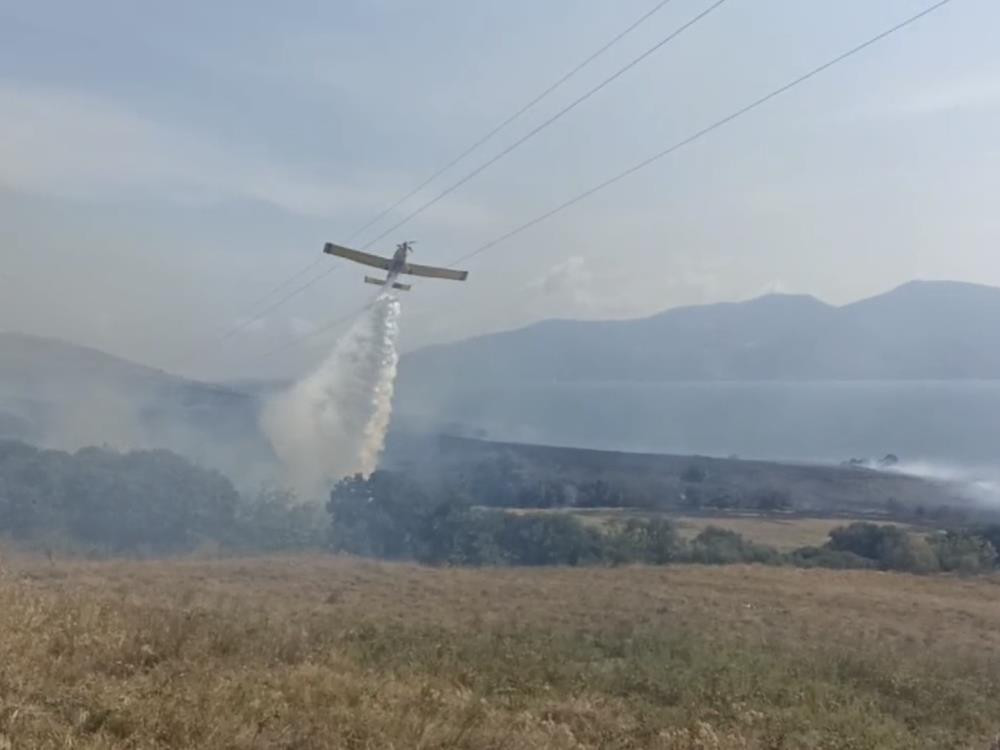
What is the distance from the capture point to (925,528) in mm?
58719

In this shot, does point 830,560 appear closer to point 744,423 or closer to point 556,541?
point 556,541

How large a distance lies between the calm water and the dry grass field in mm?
95590

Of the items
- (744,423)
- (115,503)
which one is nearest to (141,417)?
(115,503)

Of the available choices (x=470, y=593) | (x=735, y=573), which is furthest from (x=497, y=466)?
(x=470, y=593)

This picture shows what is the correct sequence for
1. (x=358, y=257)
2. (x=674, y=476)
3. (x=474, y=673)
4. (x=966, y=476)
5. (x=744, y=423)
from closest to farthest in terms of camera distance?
1. (x=474, y=673)
2. (x=358, y=257)
3. (x=674, y=476)
4. (x=966, y=476)
5. (x=744, y=423)

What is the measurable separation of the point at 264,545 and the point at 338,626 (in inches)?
1215

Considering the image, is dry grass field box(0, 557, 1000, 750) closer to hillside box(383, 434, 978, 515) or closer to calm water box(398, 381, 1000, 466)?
hillside box(383, 434, 978, 515)

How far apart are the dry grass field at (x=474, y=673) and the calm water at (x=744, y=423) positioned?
3763 inches

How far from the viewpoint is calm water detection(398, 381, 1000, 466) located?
119 m

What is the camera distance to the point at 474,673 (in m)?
9.99

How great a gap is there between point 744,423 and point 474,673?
148637mm

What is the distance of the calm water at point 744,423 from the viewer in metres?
119

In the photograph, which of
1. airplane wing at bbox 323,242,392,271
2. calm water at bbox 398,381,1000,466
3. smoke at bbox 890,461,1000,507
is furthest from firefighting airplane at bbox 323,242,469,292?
calm water at bbox 398,381,1000,466

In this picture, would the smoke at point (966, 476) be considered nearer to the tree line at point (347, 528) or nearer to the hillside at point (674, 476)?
the hillside at point (674, 476)
